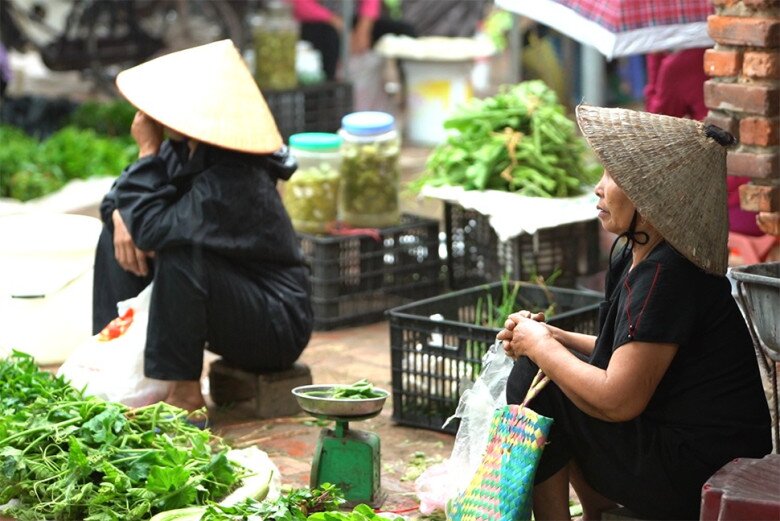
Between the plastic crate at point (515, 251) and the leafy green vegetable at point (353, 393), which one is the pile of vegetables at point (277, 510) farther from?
the plastic crate at point (515, 251)

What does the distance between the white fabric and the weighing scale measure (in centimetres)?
163

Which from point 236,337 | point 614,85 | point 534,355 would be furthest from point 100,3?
point 534,355

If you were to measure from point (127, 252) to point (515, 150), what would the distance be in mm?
1889

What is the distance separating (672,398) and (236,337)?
1974 millimetres

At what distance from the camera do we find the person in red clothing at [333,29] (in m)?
11.3

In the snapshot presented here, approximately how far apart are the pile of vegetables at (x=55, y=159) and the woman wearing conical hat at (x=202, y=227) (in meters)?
3.26

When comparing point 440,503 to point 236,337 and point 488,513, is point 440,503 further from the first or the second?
point 236,337

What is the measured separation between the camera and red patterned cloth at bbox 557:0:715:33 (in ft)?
17.4

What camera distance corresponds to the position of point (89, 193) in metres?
8.12

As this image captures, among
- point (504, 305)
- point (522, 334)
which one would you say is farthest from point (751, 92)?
point (522, 334)

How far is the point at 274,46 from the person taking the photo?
9680mm

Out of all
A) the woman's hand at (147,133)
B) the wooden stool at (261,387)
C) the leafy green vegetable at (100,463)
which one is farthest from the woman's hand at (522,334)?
the woman's hand at (147,133)

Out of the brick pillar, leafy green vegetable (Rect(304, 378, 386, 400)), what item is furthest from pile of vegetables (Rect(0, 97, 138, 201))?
the brick pillar

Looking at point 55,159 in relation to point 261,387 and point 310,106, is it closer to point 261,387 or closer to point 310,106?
point 310,106
